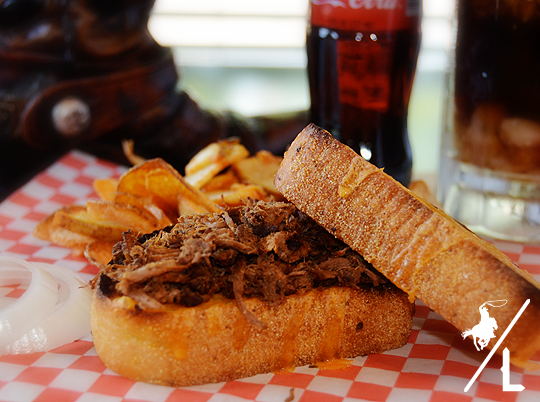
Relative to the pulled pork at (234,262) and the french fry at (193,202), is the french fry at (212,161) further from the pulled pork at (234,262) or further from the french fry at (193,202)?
the pulled pork at (234,262)

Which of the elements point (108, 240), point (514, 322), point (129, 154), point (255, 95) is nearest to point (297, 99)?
point (255, 95)

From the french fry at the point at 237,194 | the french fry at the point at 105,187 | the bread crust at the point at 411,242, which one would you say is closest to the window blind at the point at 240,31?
the french fry at the point at 105,187

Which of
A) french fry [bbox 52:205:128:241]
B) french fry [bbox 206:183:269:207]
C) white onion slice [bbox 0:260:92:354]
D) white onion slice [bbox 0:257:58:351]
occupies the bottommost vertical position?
white onion slice [bbox 0:260:92:354]

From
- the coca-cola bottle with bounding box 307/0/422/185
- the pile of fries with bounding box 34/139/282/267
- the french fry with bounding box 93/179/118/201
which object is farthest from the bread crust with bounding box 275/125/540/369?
the french fry with bounding box 93/179/118/201

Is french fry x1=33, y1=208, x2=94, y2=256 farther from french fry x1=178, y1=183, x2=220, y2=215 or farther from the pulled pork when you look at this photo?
the pulled pork

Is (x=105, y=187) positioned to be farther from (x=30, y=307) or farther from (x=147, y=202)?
(x=30, y=307)

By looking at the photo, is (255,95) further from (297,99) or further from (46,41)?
(46,41)
